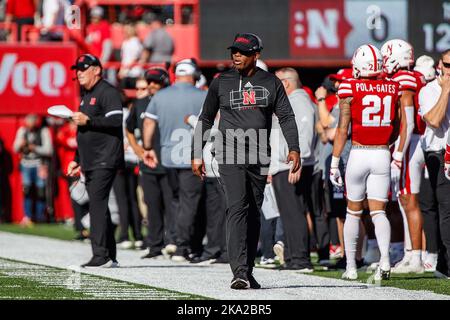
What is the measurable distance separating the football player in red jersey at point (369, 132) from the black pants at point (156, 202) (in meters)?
3.94

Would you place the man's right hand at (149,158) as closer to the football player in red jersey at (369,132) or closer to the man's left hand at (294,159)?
the football player in red jersey at (369,132)

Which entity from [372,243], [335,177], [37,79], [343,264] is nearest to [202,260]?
[343,264]

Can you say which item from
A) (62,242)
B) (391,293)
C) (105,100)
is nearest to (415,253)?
(391,293)

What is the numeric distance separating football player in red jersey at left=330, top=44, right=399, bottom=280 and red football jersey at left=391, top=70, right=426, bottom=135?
529mm

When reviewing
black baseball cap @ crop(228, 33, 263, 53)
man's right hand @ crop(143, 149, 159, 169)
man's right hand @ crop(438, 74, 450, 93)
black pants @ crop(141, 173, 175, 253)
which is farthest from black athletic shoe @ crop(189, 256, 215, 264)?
black baseball cap @ crop(228, 33, 263, 53)

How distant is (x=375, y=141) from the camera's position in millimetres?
11250

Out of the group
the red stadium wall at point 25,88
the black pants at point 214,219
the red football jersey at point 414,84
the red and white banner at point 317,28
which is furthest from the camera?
the red stadium wall at point 25,88

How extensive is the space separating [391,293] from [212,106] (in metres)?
2.10

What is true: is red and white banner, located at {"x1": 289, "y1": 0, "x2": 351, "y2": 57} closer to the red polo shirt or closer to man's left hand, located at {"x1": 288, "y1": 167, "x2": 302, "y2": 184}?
the red polo shirt

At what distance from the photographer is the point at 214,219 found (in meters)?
14.2

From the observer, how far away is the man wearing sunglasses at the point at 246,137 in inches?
405

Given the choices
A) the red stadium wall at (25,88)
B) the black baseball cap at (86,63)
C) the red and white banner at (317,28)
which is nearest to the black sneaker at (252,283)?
the black baseball cap at (86,63)

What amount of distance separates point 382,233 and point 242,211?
155 cm
